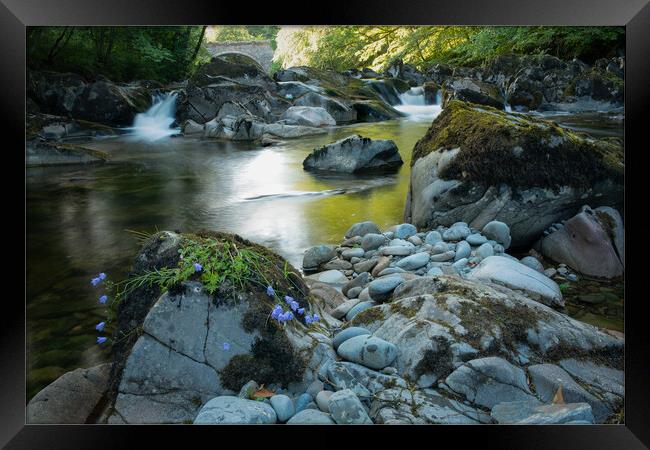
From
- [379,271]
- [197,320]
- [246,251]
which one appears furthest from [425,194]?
[197,320]

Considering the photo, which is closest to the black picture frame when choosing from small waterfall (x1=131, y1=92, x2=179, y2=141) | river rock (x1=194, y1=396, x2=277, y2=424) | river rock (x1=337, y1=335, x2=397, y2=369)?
river rock (x1=194, y1=396, x2=277, y2=424)

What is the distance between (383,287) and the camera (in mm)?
3039

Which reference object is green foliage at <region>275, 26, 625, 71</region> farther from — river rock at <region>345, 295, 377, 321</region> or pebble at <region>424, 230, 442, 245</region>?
river rock at <region>345, 295, 377, 321</region>

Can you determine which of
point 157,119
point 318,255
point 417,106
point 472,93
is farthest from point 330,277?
point 157,119

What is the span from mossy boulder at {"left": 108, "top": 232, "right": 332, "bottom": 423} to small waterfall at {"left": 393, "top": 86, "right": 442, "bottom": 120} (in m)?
2.01

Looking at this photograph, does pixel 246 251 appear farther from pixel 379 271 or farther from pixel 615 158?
pixel 615 158

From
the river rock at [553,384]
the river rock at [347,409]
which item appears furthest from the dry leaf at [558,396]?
the river rock at [347,409]

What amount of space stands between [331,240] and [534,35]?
5.70 feet

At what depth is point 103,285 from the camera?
112 inches

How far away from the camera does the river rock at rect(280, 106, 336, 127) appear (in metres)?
3.99

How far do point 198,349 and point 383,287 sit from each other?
3.82ft

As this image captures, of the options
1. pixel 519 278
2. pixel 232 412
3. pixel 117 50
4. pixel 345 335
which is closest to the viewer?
pixel 232 412

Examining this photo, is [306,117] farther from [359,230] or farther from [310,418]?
[310,418]

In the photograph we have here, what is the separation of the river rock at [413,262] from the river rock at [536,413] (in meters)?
1.19
